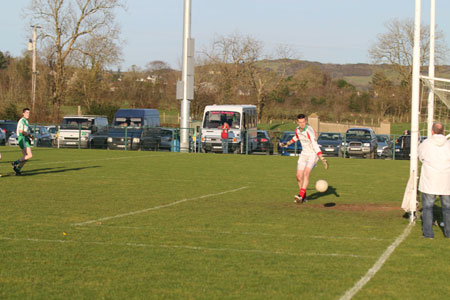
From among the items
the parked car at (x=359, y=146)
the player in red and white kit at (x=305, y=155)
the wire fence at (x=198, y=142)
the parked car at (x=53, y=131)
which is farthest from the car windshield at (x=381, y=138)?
the player in red and white kit at (x=305, y=155)

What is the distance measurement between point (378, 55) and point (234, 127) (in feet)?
122

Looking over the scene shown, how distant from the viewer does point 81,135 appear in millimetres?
39281

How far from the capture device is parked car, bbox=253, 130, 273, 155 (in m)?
38.2

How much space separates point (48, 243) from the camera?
9.11 m

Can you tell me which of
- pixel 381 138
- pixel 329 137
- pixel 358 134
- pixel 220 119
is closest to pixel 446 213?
pixel 220 119

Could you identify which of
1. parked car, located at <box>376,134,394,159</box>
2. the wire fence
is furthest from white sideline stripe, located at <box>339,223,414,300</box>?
parked car, located at <box>376,134,394,159</box>

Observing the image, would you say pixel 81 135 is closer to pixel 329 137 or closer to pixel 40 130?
pixel 40 130

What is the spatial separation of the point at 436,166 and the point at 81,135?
3170 centimetres

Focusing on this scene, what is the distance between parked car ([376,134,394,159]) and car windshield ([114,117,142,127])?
1479 cm

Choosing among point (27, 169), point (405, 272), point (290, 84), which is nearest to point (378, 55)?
point (290, 84)

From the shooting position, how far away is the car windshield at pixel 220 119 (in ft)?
122

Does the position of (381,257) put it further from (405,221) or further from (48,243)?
(48,243)

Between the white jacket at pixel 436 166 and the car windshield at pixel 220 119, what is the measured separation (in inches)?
1065

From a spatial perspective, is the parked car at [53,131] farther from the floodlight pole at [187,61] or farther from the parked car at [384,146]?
the parked car at [384,146]
